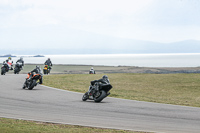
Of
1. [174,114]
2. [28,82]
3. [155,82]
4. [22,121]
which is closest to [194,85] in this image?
[155,82]

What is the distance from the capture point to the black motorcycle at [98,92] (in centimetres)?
1515

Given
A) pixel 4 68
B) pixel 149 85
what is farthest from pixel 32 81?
pixel 4 68

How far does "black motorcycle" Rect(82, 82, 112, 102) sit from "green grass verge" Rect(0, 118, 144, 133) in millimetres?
5295

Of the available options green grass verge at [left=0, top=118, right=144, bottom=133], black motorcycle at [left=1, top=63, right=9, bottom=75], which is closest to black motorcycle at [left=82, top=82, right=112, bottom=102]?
green grass verge at [left=0, top=118, right=144, bottom=133]

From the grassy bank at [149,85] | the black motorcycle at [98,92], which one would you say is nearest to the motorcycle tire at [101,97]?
the black motorcycle at [98,92]

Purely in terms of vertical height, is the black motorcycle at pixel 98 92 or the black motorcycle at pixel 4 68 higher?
the black motorcycle at pixel 4 68

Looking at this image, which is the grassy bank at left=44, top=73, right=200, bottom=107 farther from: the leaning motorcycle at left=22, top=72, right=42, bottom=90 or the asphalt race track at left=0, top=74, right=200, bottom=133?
the asphalt race track at left=0, top=74, right=200, bottom=133

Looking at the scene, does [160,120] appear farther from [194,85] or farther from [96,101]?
[194,85]

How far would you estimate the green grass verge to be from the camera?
344 inches

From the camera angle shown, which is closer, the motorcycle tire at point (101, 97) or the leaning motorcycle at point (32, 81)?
the motorcycle tire at point (101, 97)

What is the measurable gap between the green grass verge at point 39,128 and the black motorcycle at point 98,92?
530cm

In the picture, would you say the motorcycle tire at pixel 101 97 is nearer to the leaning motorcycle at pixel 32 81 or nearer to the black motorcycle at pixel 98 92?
the black motorcycle at pixel 98 92

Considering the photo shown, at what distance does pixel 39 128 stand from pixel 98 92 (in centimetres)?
663

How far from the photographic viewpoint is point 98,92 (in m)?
15.6
